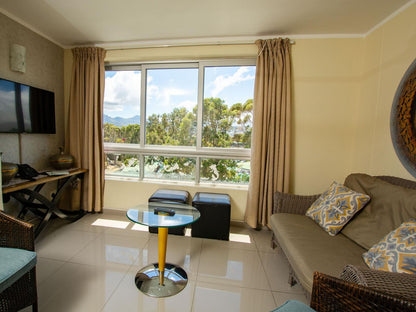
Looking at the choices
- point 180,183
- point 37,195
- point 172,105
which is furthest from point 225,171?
point 37,195

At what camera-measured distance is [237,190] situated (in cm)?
246

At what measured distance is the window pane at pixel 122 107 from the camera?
269cm

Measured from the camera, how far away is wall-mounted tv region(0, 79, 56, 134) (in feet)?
6.19

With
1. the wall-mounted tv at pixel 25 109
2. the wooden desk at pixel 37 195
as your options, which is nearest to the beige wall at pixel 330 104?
the wall-mounted tv at pixel 25 109

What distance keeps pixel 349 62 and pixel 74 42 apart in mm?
3734

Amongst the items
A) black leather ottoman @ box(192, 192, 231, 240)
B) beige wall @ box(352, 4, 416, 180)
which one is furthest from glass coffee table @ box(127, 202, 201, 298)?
beige wall @ box(352, 4, 416, 180)

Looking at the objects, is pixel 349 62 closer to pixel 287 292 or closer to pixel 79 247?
pixel 287 292

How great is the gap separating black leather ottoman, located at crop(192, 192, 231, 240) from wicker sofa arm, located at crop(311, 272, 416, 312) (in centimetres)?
136

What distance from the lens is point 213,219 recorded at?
2133 mm

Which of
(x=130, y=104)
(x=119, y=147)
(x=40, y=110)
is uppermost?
(x=130, y=104)

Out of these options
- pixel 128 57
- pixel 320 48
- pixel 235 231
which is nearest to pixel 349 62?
pixel 320 48

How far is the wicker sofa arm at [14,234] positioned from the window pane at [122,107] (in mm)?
1747

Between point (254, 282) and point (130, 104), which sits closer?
point (254, 282)

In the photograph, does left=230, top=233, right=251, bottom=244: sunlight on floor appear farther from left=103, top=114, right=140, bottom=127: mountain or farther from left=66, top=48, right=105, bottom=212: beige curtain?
left=103, top=114, right=140, bottom=127: mountain
